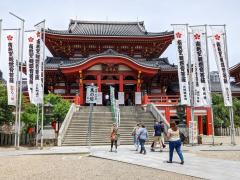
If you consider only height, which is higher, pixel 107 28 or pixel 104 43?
pixel 107 28

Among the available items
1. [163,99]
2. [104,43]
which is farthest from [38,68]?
[104,43]

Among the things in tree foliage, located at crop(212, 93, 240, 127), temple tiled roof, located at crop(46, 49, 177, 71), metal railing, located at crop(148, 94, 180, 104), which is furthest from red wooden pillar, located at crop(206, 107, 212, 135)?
temple tiled roof, located at crop(46, 49, 177, 71)

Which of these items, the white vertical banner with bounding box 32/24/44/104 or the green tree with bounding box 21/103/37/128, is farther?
the green tree with bounding box 21/103/37/128

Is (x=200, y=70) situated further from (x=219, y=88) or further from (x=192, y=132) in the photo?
(x=219, y=88)

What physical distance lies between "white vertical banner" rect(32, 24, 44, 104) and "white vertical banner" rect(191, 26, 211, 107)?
975 centimetres

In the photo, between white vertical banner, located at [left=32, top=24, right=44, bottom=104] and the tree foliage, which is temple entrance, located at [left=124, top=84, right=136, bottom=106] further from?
white vertical banner, located at [left=32, top=24, right=44, bottom=104]

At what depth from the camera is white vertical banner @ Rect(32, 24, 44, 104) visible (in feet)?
62.2

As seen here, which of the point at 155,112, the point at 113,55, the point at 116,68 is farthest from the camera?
the point at 116,68

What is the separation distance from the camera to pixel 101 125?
76.6 feet

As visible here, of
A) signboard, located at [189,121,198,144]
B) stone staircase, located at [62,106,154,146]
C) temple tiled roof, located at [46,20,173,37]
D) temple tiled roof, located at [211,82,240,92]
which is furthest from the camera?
temple tiled roof, located at [46,20,173,37]

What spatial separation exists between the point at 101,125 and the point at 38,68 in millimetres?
6845

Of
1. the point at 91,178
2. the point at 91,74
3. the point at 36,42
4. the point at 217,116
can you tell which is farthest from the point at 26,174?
the point at 217,116

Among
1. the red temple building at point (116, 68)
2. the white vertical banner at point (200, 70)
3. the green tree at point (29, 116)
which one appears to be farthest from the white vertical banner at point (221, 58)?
the green tree at point (29, 116)

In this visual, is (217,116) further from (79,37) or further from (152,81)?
(79,37)
